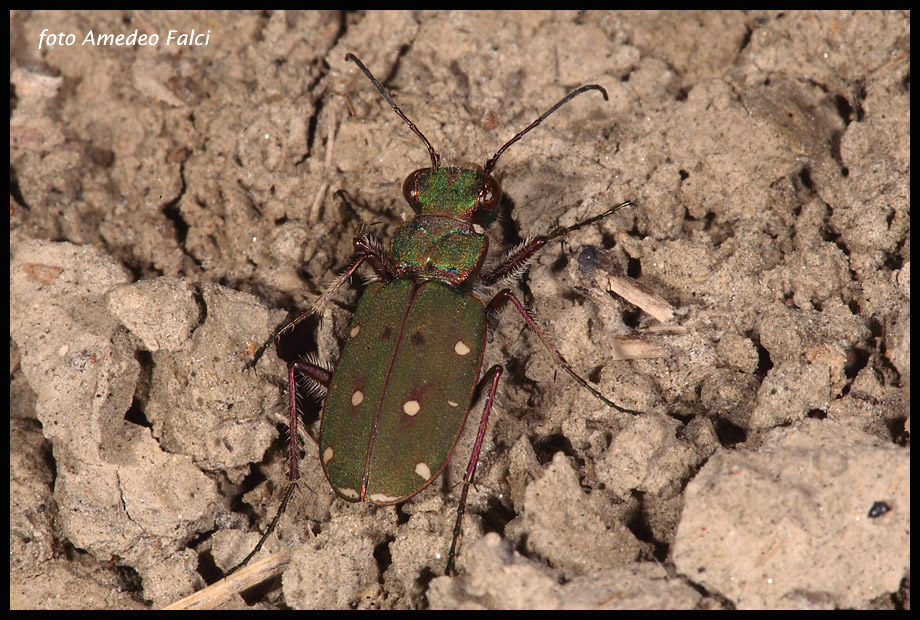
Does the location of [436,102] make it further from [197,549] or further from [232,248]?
[197,549]

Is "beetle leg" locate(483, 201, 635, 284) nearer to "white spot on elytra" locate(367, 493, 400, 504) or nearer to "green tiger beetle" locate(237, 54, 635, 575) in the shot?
"green tiger beetle" locate(237, 54, 635, 575)

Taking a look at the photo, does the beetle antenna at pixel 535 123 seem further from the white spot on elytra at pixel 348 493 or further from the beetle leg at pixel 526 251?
the white spot on elytra at pixel 348 493

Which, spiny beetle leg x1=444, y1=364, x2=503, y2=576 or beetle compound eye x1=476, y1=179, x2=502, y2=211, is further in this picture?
beetle compound eye x1=476, y1=179, x2=502, y2=211

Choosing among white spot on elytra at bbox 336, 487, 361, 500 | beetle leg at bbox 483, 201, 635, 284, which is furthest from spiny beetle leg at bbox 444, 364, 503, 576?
beetle leg at bbox 483, 201, 635, 284

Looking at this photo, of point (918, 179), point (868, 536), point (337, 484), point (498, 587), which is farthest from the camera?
point (918, 179)

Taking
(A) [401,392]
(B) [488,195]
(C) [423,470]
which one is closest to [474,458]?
(C) [423,470]

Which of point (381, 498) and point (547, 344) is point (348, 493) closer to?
point (381, 498)
